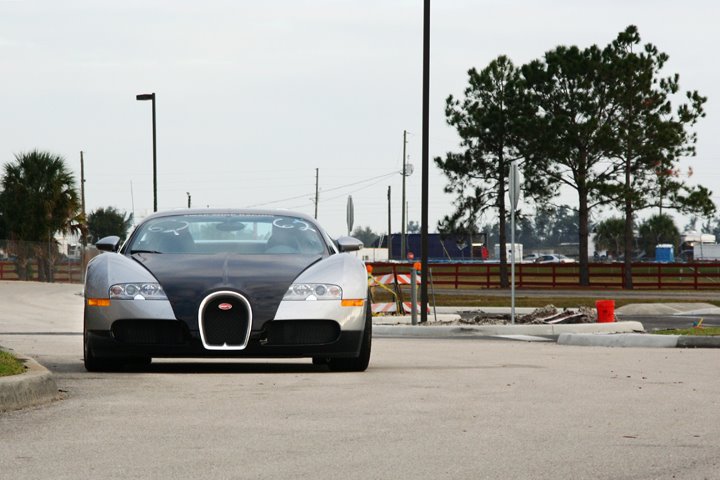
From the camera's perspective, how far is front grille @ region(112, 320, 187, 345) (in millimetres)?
10727

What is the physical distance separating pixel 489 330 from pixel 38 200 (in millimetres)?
38277

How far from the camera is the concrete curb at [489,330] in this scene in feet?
70.3

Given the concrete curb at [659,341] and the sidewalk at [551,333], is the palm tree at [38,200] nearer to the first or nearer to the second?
the sidewalk at [551,333]

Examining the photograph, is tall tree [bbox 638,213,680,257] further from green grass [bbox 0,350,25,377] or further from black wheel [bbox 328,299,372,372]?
green grass [bbox 0,350,25,377]

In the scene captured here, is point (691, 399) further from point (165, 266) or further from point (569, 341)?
point (569, 341)

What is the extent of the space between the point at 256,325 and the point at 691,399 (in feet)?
11.5

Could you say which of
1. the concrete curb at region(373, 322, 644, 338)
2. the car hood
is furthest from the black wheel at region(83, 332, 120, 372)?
the concrete curb at region(373, 322, 644, 338)

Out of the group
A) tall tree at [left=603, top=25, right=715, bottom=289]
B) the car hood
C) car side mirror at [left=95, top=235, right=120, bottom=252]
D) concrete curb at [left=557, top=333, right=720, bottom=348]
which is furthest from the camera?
tall tree at [left=603, top=25, right=715, bottom=289]

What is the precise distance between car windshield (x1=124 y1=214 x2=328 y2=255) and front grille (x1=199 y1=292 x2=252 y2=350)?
972mm

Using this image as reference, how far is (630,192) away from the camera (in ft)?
179

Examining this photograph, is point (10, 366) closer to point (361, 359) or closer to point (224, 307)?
point (224, 307)

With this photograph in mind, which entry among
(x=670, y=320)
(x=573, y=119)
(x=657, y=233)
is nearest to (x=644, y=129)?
(x=573, y=119)

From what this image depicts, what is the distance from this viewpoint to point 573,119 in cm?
5662

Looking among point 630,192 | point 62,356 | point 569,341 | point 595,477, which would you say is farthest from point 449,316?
point 630,192
